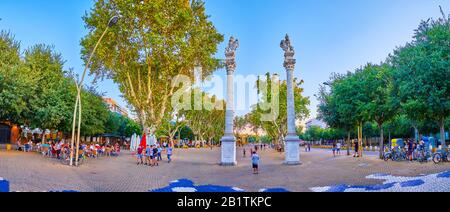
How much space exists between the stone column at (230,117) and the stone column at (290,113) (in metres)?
4.03

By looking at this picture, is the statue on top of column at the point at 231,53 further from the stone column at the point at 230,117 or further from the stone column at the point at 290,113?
the stone column at the point at 290,113

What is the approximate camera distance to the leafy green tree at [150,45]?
1393 inches

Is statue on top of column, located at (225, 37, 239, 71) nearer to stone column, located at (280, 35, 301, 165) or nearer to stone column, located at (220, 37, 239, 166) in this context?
stone column, located at (220, 37, 239, 166)

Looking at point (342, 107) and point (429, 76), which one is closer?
point (429, 76)

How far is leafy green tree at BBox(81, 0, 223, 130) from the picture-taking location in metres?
35.4

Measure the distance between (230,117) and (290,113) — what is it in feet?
15.9

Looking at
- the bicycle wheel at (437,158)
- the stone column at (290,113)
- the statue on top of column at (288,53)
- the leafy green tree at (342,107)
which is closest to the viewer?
the bicycle wheel at (437,158)

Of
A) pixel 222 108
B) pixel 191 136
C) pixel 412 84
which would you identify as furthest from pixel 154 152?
pixel 191 136

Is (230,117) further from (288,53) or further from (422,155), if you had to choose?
(422,155)

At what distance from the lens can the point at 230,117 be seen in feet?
94.6

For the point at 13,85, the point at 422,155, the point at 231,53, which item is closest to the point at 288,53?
the point at 231,53

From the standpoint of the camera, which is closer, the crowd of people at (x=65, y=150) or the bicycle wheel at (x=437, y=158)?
the bicycle wheel at (x=437, y=158)

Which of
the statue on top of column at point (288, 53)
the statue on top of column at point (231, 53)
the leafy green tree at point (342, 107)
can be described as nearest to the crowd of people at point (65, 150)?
the statue on top of column at point (231, 53)
